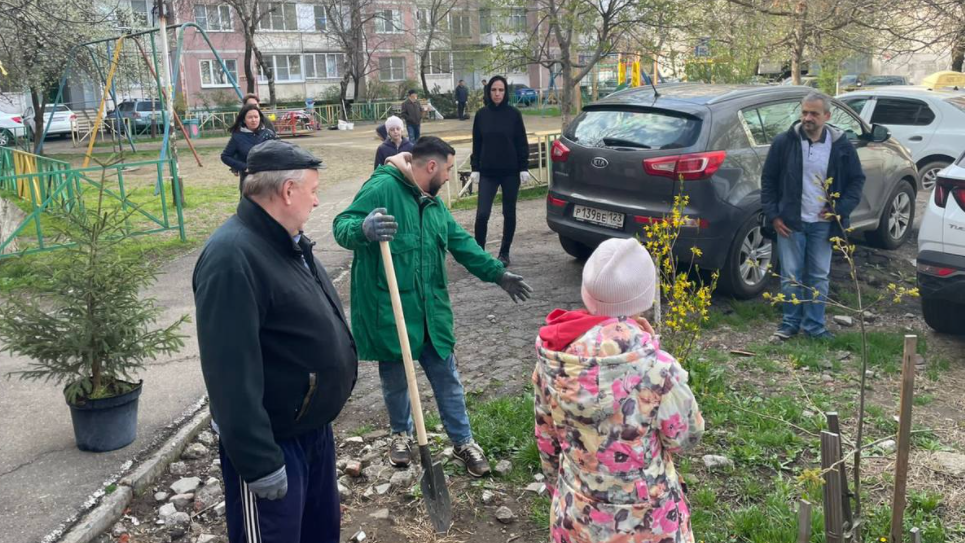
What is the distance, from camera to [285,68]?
48750 millimetres

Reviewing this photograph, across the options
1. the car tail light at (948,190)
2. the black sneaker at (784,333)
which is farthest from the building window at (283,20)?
the car tail light at (948,190)

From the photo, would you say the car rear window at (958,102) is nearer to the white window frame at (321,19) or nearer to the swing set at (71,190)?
the swing set at (71,190)

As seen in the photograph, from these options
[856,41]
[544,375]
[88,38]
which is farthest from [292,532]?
[88,38]

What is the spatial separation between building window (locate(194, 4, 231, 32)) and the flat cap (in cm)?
4399

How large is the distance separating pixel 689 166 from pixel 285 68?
148 ft

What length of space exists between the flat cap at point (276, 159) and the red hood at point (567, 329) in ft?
3.16

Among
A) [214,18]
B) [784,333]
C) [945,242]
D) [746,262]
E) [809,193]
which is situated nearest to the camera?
[945,242]

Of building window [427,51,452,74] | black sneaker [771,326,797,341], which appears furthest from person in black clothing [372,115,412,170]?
building window [427,51,452,74]

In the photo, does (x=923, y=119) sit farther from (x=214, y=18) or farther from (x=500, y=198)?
(x=214, y=18)

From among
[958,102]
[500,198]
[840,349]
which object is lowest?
[840,349]

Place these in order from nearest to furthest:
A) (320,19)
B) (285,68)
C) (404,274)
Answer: (404,274) < (320,19) < (285,68)

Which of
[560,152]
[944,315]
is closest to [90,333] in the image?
[560,152]

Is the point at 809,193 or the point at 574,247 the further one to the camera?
the point at 574,247

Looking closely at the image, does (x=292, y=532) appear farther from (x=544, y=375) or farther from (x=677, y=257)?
(x=677, y=257)
